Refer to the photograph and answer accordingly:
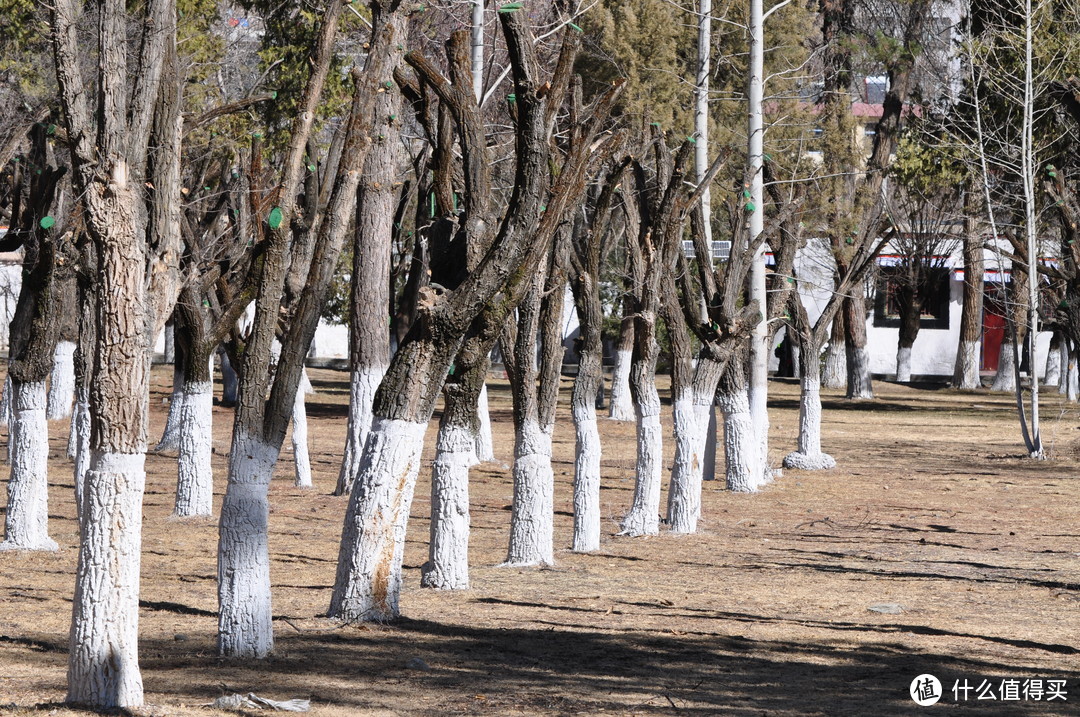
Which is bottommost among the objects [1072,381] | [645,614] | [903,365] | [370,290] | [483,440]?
[645,614]

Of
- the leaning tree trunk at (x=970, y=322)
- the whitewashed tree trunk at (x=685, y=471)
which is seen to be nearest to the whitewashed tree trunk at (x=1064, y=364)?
the leaning tree trunk at (x=970, y=322)

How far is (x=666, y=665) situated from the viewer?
23.4ft

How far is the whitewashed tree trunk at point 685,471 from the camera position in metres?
12.2

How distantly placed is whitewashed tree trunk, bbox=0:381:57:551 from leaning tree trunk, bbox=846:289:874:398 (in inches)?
843

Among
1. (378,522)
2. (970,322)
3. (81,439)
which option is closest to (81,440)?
(81,439)

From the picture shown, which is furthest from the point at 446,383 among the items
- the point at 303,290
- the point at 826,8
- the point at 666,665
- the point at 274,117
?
the point at 826,8

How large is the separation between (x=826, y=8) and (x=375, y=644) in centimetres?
2485

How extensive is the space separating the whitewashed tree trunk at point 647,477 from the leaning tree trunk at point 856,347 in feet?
59.2

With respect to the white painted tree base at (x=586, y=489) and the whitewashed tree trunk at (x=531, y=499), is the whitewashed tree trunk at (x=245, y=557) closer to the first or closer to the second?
the whitewashed tree trunk at (x=531, y=499)

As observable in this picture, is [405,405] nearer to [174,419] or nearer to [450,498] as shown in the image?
[450,498]

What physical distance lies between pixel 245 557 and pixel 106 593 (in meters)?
1.35

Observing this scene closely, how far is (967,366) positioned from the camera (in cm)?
3853

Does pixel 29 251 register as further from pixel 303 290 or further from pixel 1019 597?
pixel 1019 597

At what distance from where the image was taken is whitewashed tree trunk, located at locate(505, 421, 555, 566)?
33.0ft
